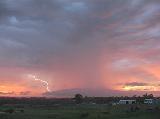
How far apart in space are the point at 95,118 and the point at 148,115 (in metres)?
→ 13.2

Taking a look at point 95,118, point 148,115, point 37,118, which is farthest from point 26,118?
point 148,115

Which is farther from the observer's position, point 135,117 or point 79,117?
point 79,117

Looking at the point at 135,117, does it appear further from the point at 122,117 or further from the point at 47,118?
the point at 47,118

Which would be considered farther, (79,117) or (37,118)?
(79,117)

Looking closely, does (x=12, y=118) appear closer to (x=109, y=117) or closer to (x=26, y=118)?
(x=26, y=118)

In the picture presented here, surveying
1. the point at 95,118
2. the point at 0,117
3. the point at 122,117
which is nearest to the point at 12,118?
the point at 0,117

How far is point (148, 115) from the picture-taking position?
311ft

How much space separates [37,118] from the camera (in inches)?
3735

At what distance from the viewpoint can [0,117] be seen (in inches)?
3858

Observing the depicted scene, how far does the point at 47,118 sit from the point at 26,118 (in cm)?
544

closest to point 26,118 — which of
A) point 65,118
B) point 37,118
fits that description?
point 37,118

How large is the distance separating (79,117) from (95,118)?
218 inches

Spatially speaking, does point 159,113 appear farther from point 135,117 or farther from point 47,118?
point 47,118

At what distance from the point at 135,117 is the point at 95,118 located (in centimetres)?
1056
